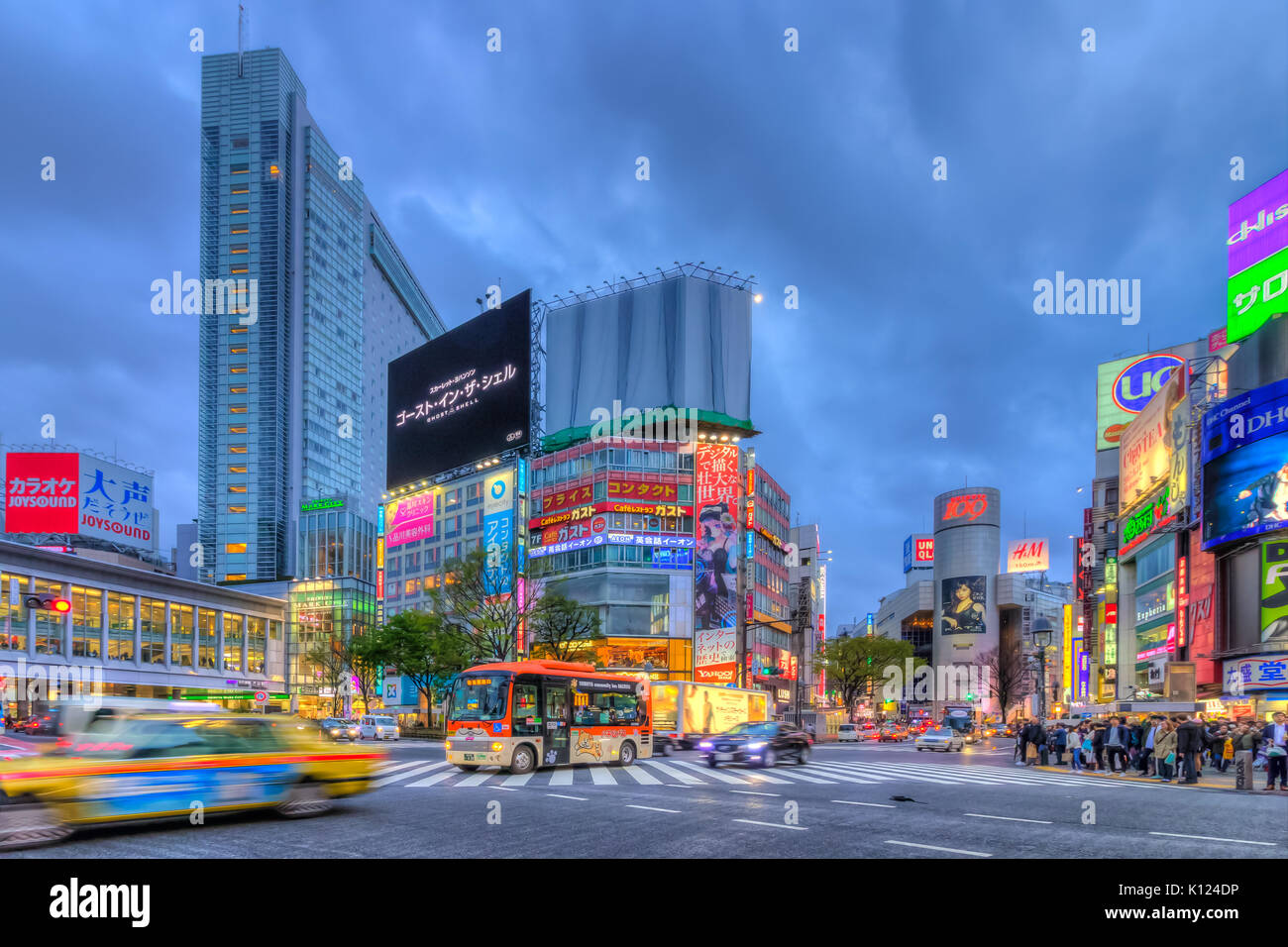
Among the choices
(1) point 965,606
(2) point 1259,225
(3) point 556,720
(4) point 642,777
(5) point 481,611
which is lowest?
(1) point 965,606

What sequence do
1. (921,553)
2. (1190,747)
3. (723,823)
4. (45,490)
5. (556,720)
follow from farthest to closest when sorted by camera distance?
(921,553) < (45,490) < (1190,747) < (556,720) < (723,823)

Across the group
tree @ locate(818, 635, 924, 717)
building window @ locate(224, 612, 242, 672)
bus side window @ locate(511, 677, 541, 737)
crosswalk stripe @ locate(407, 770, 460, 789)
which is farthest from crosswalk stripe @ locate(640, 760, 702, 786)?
building window @ locate(224, 612, 242, 672)

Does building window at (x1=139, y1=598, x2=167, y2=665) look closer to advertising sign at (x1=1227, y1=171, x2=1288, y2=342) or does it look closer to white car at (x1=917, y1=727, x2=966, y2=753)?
white car at (x1=917, y1=727, x2=966, y2=753)

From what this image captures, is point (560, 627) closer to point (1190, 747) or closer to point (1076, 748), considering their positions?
point (1076, 748)

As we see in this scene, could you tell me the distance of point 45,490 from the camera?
76375 mm

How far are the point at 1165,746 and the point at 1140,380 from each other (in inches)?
2773

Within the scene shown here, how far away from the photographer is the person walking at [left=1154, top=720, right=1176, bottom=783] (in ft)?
89.8

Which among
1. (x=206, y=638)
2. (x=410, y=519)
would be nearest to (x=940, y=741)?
(x=410, y=519)

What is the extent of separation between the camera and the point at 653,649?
77.5 m

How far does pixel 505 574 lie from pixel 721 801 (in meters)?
47.9

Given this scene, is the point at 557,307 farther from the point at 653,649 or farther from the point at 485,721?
the point at 485,721

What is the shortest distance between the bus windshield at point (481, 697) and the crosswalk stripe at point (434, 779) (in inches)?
57.1

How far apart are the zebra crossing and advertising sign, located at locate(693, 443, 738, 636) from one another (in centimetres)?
4351

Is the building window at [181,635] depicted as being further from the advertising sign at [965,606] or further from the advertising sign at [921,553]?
the advertising sign at [921,553]
